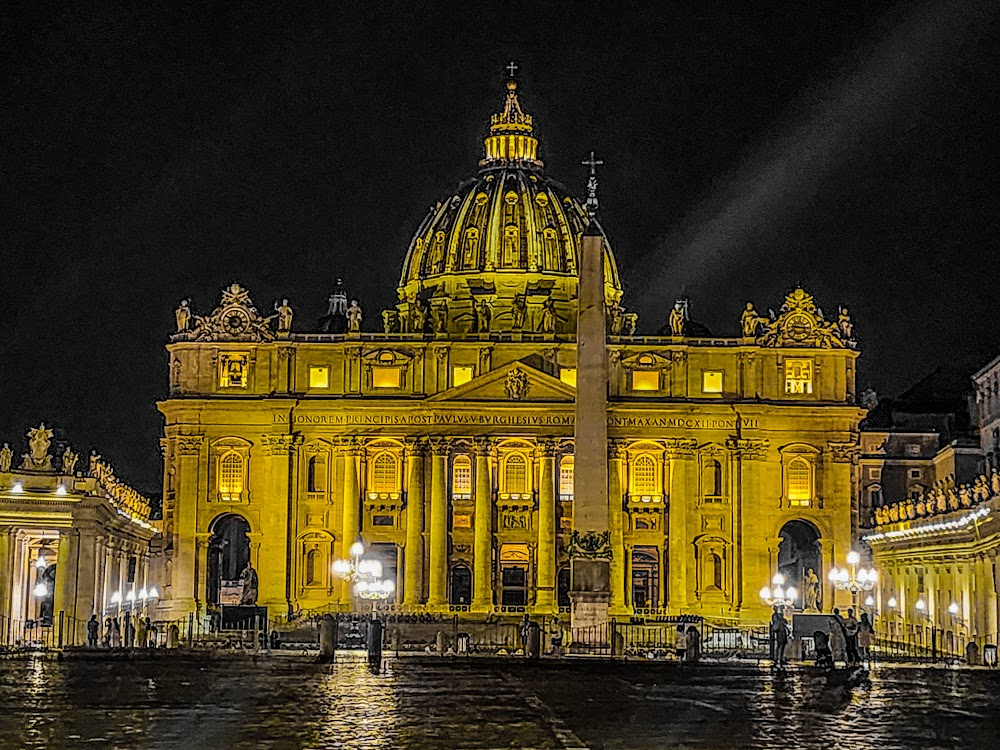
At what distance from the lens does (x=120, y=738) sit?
82.0 feet

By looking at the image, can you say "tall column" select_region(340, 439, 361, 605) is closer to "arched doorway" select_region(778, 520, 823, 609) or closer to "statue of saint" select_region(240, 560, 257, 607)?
"statue of saint" select_region(240, 560, 257, 607)

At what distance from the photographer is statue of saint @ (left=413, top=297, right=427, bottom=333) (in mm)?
111000

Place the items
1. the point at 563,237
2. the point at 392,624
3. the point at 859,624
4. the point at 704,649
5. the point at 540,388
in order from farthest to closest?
1. the point at 563,237
2. the point at 540,388
3. the point at 392,624
4. the point at 704,649
5. the point at 859,624

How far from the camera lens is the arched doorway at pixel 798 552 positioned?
114m

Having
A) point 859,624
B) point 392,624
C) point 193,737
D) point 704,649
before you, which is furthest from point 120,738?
point 392,624

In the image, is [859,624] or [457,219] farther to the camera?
[457,219]

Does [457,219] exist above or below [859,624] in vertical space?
above

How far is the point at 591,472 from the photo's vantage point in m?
54.7

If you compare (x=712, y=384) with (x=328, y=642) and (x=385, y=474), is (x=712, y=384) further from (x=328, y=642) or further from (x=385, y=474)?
(x=328, y=642)

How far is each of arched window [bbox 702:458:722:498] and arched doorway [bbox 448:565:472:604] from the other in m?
14.5

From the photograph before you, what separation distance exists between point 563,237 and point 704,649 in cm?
5982

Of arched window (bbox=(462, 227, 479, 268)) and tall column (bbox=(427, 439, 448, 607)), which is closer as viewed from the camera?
tall column (bbox=(427, 439, 448, 607))

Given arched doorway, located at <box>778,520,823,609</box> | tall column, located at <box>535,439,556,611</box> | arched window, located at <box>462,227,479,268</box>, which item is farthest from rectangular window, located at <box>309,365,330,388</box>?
arched doorway, located at <box>778,520,823,609</box>

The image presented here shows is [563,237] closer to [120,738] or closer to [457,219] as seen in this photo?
[457,219]
